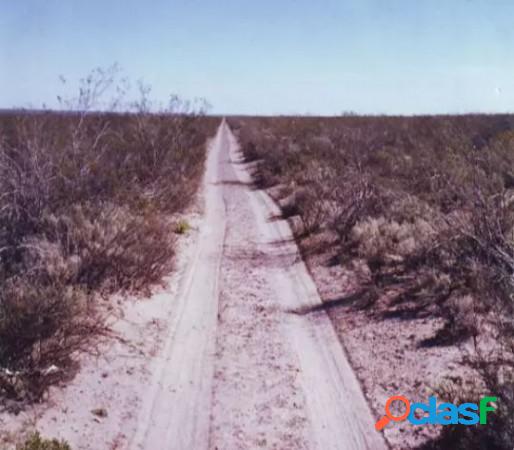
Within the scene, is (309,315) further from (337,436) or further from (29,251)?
(29,251)

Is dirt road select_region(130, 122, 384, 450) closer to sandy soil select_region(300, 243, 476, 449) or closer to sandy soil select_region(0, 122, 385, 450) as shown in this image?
sandy soil select_region(0, 122, 385, 450)

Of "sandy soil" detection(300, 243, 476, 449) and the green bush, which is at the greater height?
the green bush

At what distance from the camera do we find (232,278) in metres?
9.80

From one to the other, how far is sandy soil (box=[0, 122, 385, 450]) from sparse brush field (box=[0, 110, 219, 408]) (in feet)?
1.19

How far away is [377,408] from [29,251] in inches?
200

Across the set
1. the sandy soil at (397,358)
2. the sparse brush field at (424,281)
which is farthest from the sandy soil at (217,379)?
the sparse brush field at (424,281)

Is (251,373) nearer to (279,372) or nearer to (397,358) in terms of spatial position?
(279,372)

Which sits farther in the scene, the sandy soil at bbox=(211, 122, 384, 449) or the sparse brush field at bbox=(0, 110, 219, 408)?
the sparse brush field at bbox=(0, 110, 219, 408)

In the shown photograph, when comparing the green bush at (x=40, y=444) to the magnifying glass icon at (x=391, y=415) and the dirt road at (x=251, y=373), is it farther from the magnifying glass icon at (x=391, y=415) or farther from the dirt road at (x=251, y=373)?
the magnifying glass icon at (x=391, y=415)

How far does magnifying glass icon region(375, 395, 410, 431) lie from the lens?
17.0ft

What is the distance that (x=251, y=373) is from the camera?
6184mm

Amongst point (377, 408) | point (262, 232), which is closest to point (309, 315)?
point (377, 408)

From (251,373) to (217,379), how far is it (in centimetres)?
42

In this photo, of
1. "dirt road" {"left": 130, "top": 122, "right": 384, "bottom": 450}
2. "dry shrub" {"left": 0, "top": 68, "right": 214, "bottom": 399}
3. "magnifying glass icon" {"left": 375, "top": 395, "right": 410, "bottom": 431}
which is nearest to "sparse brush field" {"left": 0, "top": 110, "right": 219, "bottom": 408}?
"dry shrub" {"left": 0, "top": 68, "right": 214, "bottom": 399}
